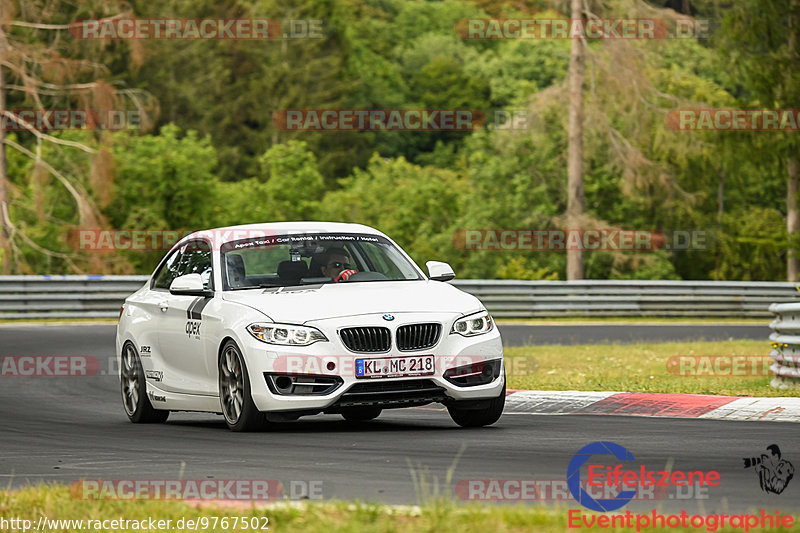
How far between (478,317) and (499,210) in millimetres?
45273

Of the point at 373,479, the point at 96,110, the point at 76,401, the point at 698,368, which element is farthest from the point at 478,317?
the point at 96,110

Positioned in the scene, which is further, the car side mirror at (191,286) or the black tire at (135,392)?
the black tire at (135,392)

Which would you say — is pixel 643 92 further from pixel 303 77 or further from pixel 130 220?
pixel 303 77

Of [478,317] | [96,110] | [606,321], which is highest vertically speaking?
[96,110]

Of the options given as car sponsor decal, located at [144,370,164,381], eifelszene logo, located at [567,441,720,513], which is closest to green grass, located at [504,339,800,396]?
car sponsor decal, located at [144,370,164,381]

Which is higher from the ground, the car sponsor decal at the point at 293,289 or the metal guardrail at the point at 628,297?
the car sponsor decal at the point at 293,289

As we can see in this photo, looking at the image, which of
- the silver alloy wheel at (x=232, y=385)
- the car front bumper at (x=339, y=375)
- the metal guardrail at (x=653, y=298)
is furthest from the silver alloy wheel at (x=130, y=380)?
the metal guardrail at (x=653, y=298)

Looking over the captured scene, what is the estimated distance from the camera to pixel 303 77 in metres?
92.8

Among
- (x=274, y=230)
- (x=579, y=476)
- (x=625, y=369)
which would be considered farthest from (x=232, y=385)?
(x=625, y=369)

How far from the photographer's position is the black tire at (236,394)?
34.6ft

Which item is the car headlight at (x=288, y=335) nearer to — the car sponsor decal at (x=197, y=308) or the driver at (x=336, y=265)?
the car sponsor decal at (x=197, y=308)

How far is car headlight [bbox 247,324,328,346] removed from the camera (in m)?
10.3

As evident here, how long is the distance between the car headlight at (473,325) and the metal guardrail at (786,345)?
376cm

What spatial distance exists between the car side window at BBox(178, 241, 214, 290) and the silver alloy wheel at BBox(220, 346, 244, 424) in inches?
34.5
